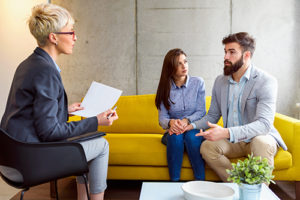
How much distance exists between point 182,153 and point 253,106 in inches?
27.3

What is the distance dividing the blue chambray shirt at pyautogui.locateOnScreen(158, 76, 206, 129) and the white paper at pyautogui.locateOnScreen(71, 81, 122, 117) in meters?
1.00

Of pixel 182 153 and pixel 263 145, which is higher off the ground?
pixel 263 145

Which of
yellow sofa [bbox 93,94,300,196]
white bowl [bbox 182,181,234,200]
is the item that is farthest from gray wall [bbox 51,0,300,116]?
white bowl [bbox 182,181,234,200]

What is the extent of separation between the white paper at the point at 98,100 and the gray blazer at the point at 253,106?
883 mm

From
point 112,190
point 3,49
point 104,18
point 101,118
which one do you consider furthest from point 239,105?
point 3,49

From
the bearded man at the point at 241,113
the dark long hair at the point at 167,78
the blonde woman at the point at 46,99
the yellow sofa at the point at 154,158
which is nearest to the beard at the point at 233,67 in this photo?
the bearded man at the point at 241,113

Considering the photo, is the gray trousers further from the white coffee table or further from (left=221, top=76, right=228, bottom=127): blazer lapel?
(left=221, top=76, right=228, bottom=127): blazer lapel

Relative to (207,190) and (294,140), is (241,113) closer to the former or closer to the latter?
(294,140)

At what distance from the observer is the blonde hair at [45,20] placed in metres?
1.64

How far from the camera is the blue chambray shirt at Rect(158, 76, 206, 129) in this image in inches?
110

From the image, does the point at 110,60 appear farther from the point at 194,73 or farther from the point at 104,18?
the point at 194,73

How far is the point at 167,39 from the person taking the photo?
3.84m

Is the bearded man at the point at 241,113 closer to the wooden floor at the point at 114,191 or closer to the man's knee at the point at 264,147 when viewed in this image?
the man's knee at the point at 264,147

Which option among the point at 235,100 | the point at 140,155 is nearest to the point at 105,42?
the point at 140,155
